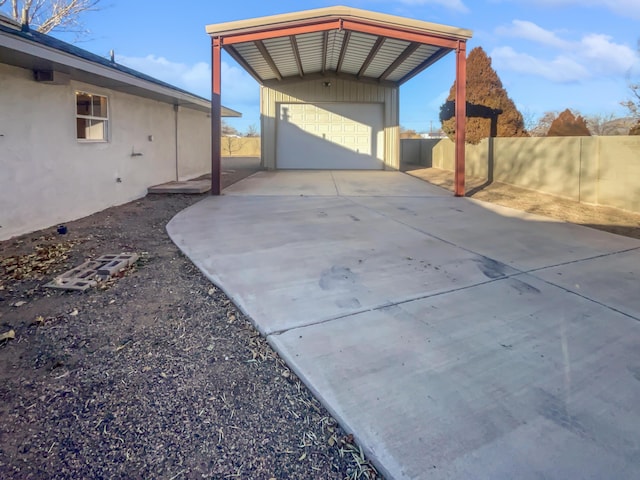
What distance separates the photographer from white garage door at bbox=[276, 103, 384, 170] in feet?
49.8

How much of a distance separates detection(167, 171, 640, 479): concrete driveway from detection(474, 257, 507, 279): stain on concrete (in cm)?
2

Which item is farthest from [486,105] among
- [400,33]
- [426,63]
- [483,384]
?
[483,384]

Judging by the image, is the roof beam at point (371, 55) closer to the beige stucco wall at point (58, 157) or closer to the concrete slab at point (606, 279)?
the beige stucco wall at point (58, 157)

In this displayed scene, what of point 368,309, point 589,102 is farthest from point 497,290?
point 589,102

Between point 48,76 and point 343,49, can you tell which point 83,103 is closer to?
point 48,76

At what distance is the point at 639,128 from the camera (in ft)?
28.3

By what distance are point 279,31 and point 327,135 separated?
6067 millimetres

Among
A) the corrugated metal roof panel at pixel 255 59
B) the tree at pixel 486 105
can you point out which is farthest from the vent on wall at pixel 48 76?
the tree at pixel 486 105

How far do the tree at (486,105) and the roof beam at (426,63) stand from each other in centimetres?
168

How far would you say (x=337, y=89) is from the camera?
15.0 meters

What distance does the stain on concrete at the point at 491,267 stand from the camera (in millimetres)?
4266

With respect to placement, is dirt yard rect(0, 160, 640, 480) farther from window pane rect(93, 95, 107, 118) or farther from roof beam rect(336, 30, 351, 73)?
roof beam rect(336, 30, 351, 73)

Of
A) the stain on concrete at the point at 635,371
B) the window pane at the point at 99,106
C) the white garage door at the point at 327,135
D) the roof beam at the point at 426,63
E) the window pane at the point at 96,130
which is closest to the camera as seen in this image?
the stain on concrete at the point at 635,371

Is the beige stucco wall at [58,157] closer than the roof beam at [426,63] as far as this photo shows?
Yes
